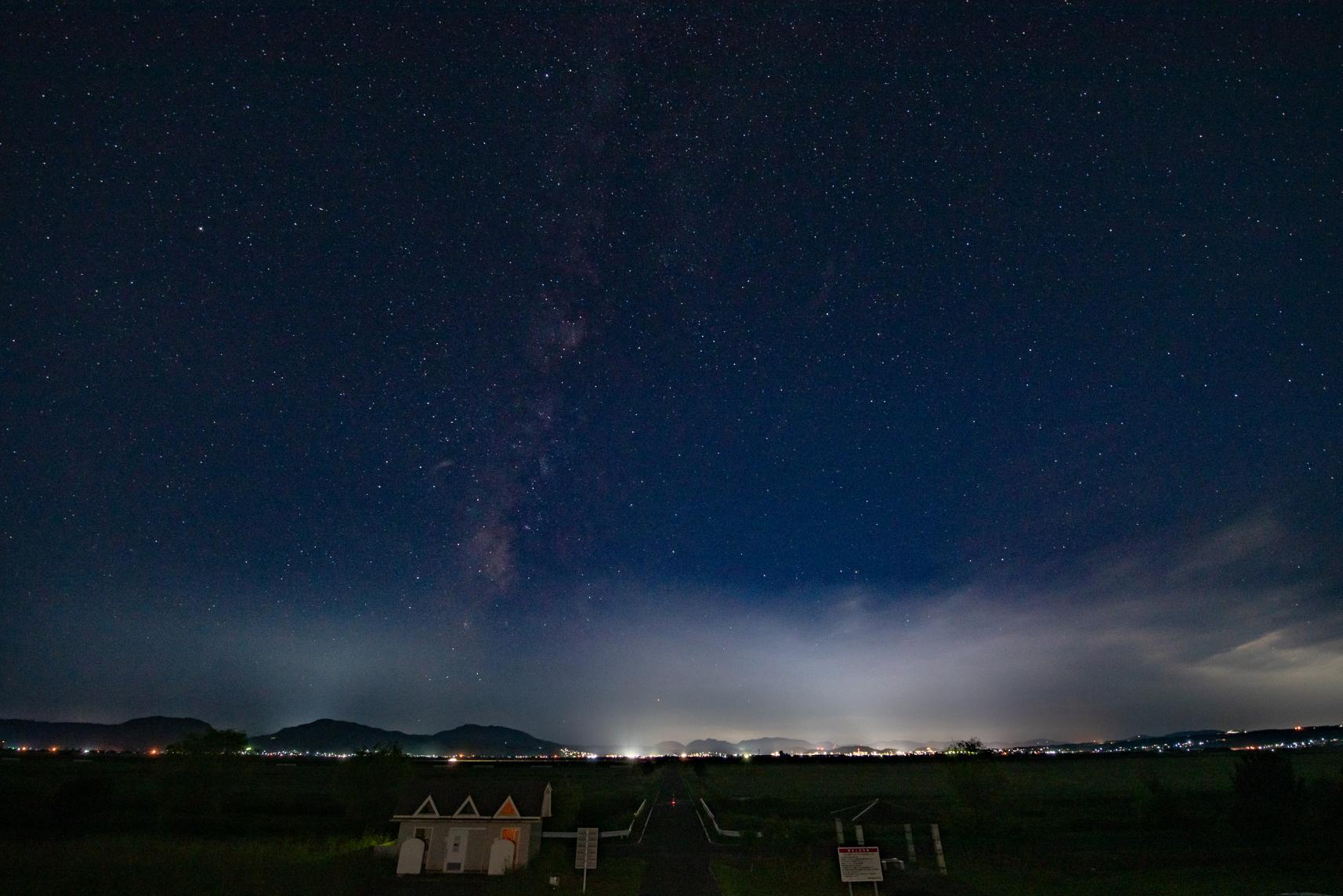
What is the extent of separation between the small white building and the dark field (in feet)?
4.66

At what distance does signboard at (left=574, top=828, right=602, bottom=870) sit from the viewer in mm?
27516

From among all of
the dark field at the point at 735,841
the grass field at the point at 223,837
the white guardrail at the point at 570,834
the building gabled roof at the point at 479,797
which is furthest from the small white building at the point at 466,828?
the white guardrail at the point at 570,834

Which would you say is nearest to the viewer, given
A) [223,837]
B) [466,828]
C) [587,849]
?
[587,849]

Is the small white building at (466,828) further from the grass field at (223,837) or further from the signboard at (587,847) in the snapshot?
the signboard at (587,847)

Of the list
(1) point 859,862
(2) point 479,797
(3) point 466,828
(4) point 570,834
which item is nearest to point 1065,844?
(1) point 859,862

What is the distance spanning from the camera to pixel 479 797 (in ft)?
122

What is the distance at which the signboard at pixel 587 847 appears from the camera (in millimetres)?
27516

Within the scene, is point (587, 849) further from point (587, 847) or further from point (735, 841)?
point (735, 841)

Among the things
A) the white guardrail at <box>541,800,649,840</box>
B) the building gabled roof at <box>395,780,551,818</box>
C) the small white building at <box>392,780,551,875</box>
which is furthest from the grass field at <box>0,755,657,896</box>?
the building gabled roof at <box>395,780,551,818</box>

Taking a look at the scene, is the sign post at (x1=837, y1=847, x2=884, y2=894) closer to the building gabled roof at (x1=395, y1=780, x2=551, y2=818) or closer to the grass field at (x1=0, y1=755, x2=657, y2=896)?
the grass field at (x1=0, y1=755, x2=657, y2=896)

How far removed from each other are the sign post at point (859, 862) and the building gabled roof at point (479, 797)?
65.8 ft

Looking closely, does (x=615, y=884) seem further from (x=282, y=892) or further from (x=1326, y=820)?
(x=1326, y=820)

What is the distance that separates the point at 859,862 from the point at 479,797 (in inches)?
899

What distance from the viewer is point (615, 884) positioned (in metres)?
28.9
